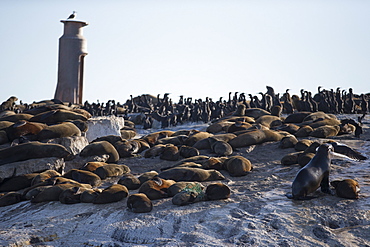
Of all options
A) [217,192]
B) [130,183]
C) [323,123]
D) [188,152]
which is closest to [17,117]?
[188,152]

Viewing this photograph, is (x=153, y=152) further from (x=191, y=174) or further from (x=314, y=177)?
(x=314, y=177)

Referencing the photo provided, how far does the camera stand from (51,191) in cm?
737

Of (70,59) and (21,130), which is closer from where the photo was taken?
(21,130)

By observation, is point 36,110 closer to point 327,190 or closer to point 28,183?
point 28,183

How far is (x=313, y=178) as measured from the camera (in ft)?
22.1

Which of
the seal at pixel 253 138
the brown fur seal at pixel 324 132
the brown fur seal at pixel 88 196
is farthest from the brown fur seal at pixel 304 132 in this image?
the brown fur seal at pixel 88 196

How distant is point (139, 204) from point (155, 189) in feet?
2.40

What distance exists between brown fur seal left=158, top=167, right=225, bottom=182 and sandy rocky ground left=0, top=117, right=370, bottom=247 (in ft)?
2.80

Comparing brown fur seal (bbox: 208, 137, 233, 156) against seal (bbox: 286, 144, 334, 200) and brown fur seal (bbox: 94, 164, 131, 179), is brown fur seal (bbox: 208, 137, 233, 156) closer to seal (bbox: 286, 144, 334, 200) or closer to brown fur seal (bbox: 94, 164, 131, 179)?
brown fur seal (bbox: 94, 164, 131, 179)

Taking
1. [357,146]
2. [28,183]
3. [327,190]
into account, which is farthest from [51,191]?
[357,146]

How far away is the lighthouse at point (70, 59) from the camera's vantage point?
25.3m

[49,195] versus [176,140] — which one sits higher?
[176,140]

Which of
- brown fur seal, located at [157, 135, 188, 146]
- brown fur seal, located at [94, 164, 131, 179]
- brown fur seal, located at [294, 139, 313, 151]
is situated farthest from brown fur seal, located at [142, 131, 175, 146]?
brown fur seal, located at [294, 139, 313, 151]

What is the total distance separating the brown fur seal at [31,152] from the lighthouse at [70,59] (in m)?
16.1
